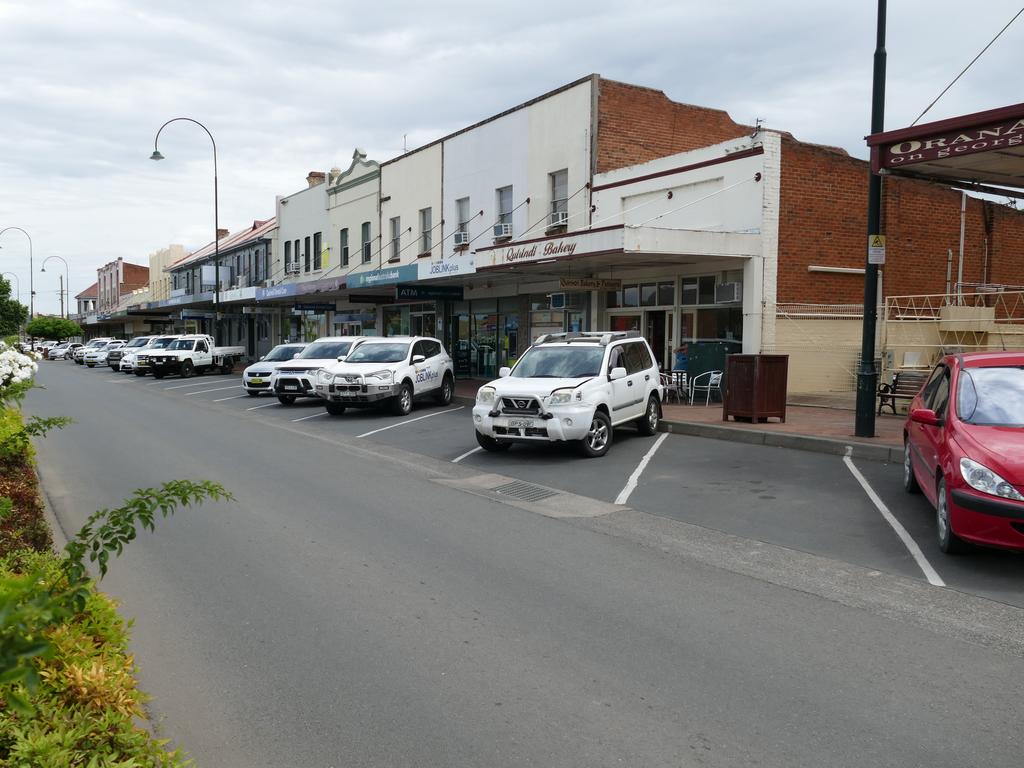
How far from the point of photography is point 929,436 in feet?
26.0

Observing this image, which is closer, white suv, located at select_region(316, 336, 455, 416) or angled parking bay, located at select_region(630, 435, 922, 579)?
angled parking bay, located at select_region(630, 435, 922, 579)

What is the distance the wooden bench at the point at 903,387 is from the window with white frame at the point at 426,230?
61.4ft

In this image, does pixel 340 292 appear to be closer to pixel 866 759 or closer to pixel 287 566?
pixel 287 566

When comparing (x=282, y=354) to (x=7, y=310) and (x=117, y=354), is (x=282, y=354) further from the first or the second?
(x=117, y=354)

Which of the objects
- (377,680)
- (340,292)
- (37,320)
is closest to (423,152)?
(340,292)

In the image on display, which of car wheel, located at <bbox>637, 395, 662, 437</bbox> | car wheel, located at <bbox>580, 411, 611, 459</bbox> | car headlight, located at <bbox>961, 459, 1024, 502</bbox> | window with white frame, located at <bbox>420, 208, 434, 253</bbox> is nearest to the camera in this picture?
car headlight, located at <bbox>961, 459, 1024, 502</bbox>

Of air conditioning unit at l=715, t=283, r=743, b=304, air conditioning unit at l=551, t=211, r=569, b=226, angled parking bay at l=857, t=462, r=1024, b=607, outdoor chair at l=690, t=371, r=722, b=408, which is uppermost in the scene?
air conditioning unit at l=551, t=211, r=569, b=226

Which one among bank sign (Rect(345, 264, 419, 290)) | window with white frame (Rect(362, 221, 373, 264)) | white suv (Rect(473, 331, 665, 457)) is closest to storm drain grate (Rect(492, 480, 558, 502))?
white suv (Rect(473, 331, 665, 457))

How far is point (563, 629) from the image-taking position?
17.4ft

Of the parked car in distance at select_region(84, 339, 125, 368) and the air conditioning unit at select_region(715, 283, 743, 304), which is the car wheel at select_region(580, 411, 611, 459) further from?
the parked car in distance at select_region(84, 339, 125, 368)

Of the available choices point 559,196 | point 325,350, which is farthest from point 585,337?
point 559,196

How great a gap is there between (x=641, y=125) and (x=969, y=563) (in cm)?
1934

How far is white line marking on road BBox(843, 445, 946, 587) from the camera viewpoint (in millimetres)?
6461

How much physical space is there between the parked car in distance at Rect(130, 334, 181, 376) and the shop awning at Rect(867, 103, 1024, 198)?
3278 centimetres
